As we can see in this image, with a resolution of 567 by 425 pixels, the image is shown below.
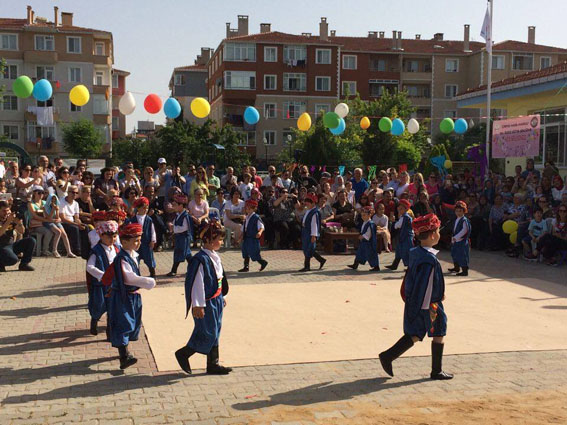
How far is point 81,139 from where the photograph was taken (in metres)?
52.1

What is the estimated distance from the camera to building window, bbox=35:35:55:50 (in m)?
55.0

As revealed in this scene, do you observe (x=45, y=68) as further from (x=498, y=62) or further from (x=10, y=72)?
(x=498, y=62)

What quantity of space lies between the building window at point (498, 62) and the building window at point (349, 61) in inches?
522

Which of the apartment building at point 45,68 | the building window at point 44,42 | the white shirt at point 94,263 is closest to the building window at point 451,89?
the apartment building at point 45,68

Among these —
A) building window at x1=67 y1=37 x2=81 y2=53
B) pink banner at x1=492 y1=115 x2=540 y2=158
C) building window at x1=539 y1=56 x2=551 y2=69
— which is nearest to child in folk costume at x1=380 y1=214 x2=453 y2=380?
pink banner at x1=492 y1=115 x2=540 y2=158

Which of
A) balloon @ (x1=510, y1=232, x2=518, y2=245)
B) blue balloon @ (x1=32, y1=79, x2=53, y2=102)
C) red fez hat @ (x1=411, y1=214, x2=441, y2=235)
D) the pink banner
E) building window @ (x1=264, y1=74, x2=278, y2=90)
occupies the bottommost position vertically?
balloon @ (x1=510, y1=232, x2=518, y2=245)

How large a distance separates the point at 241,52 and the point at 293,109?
22.8 ft

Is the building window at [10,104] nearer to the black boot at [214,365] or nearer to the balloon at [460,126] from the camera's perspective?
the balloon at [460,126]

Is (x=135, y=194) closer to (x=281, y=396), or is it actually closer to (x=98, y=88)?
(x=281, y=396)

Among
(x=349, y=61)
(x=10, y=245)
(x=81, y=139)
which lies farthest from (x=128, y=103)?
(x=349, y=61)

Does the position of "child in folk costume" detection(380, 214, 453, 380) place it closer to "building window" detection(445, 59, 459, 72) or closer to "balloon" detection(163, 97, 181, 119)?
"balloon" detection(163, 97, 181, 119)

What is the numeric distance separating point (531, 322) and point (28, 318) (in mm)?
6970

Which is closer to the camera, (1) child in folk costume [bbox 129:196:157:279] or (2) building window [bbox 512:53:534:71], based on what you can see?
(1) child in folk costume [bbox 129:196:157:279]

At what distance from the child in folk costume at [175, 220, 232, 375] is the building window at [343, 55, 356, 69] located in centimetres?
5748
